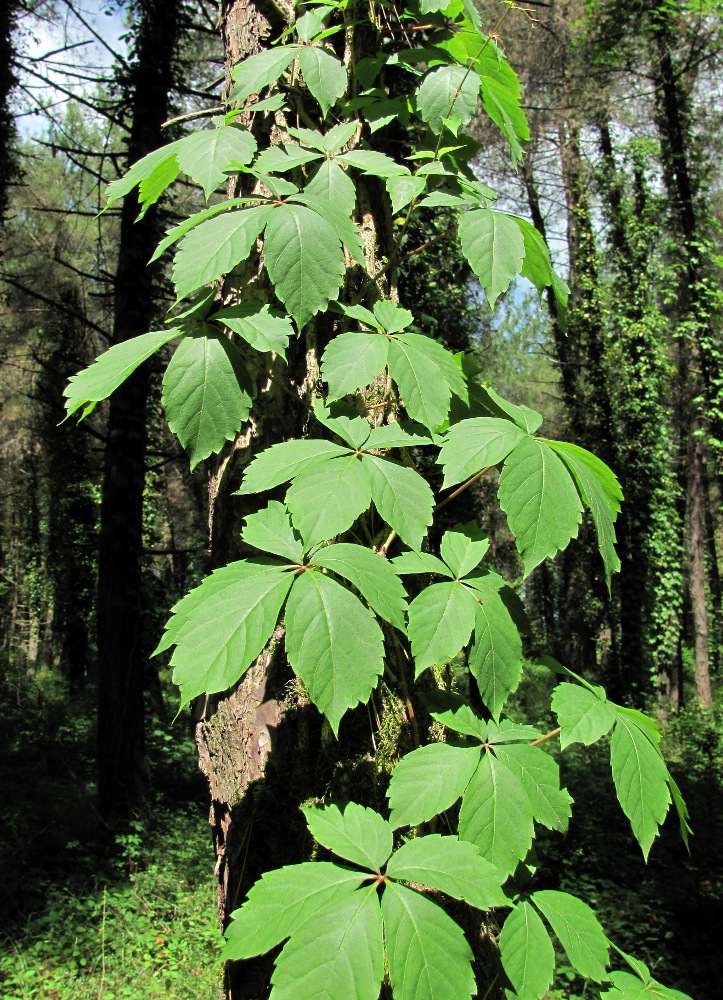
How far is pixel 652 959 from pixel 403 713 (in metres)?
5.77

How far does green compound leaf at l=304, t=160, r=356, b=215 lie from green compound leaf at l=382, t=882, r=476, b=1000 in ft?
3.41

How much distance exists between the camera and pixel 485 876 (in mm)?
840

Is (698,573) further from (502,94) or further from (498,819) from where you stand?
(498,819)

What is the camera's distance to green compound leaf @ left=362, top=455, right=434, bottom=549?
0.92 metres

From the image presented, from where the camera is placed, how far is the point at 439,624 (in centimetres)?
98

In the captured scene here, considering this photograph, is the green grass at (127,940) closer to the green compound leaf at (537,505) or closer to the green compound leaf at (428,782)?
the green compound leaf at (428,782)

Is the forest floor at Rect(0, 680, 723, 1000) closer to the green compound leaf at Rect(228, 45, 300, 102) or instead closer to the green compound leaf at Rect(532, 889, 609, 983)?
the green compound leaf at Rect(532, 889, 609, 983)

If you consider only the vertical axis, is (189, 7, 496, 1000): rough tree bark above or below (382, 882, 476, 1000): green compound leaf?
above

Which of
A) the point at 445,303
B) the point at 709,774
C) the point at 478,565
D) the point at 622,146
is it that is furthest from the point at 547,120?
the point at 478,565

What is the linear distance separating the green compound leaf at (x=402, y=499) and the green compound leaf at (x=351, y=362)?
0.41ft

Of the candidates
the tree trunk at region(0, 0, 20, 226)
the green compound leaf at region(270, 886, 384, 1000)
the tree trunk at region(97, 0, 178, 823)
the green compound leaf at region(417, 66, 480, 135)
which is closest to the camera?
the green compound leaf at region(270, 886, 384, 1000)

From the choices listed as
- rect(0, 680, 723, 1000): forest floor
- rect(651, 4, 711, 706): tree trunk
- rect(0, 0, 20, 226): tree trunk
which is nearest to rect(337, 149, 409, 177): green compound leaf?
rect(0, 680, 723, 1000): forest floor

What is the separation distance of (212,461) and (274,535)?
1.63ft

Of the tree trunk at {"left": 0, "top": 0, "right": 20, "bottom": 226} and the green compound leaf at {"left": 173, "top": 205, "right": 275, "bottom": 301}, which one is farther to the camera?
the tree trunk at {"left": 0, "top": 0, "right": 20, "bottom": 226}
